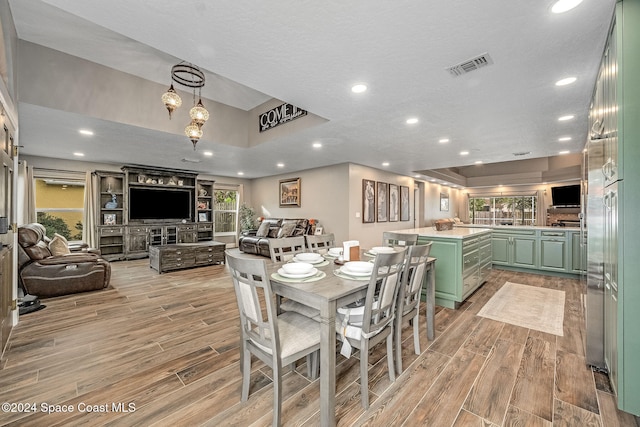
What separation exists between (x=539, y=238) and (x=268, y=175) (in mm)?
7277

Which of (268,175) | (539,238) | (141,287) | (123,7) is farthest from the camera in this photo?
(268,175)

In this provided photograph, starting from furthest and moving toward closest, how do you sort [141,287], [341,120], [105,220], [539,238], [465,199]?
[465,199], [105,220], [539,238], [141,287], [341,120]

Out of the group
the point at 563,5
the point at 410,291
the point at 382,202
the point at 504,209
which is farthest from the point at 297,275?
the point at 504,209

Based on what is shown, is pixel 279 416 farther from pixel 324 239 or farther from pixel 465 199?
pixel 465 199

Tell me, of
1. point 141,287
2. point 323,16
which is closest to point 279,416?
point 323,16

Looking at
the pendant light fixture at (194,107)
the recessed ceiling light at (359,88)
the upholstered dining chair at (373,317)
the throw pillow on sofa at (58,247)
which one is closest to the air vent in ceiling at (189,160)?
the throw pillow on sofa at (58,247)

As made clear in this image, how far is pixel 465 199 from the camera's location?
11.8 m

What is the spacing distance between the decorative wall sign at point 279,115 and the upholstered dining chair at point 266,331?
2917 millimetres

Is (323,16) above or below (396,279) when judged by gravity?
above

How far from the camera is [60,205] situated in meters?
6.42

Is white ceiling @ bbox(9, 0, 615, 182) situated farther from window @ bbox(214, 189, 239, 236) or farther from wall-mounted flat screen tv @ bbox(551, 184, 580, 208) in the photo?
wall-mounted flat screen tv @ bbox(551, 184, 580, 208)

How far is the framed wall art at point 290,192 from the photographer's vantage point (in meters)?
7.75

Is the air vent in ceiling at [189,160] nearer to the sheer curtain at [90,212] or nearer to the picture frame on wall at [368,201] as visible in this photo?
the sheer curtain at [90,212]

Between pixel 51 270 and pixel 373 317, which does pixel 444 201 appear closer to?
pixel 373 317
